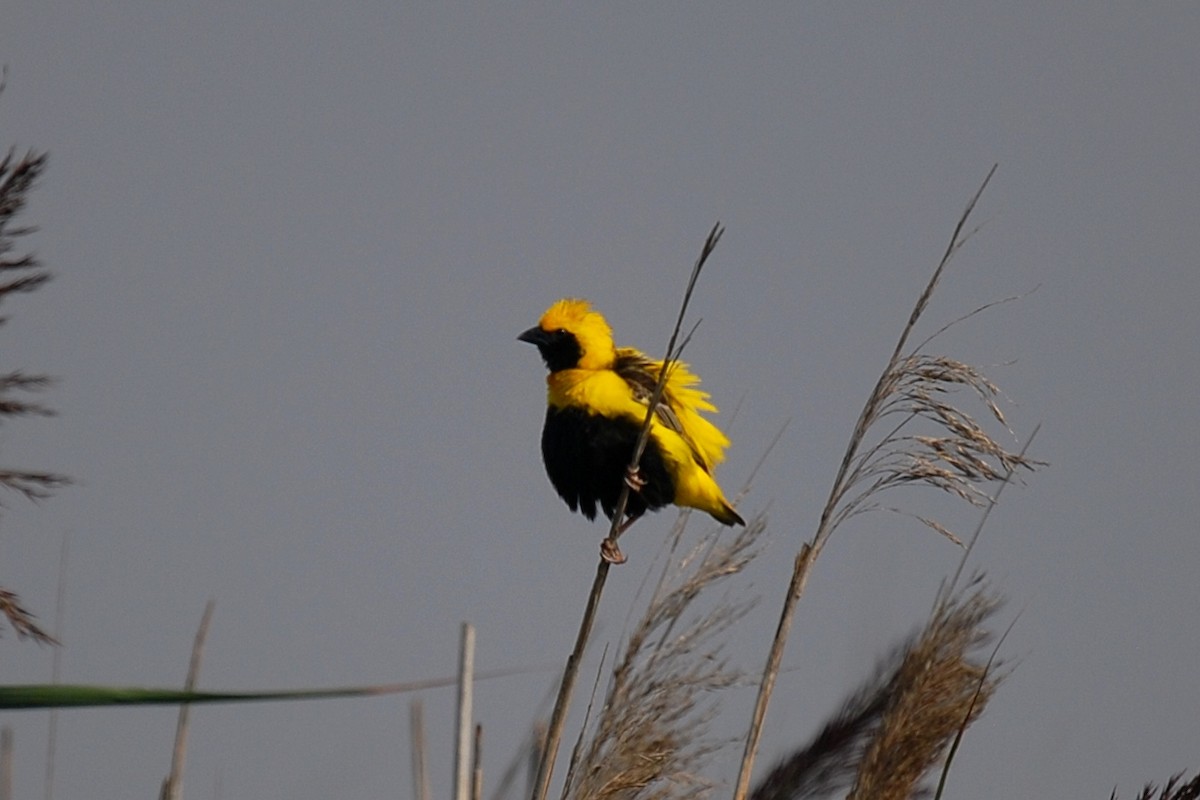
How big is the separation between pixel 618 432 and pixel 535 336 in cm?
56

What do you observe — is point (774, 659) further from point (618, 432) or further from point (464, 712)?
point (618, 432)

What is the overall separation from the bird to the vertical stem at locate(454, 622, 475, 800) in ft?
5.26

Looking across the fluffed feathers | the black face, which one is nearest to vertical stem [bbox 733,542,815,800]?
the fluffed feathers

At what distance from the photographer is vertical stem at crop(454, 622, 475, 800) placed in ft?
7.03

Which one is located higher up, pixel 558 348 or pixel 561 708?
pixel 558 348

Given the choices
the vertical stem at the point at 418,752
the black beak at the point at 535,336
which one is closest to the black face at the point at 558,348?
the black beak at the point at 535,336

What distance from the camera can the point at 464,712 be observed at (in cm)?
218

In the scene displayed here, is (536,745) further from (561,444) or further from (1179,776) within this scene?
(561,444)

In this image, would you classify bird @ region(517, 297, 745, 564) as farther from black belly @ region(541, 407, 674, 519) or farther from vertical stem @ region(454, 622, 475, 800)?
vertical stem @ region(454, 622, 475, 800)

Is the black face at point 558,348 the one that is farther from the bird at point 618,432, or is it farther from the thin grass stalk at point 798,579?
the thin grass stalk at point 798,579

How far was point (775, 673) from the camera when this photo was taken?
7.32 feet

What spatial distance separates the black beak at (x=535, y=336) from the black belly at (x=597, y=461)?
0.26 metres

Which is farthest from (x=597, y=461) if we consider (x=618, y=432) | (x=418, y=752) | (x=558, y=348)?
(x=418, y=752)

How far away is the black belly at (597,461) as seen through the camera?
381cm
